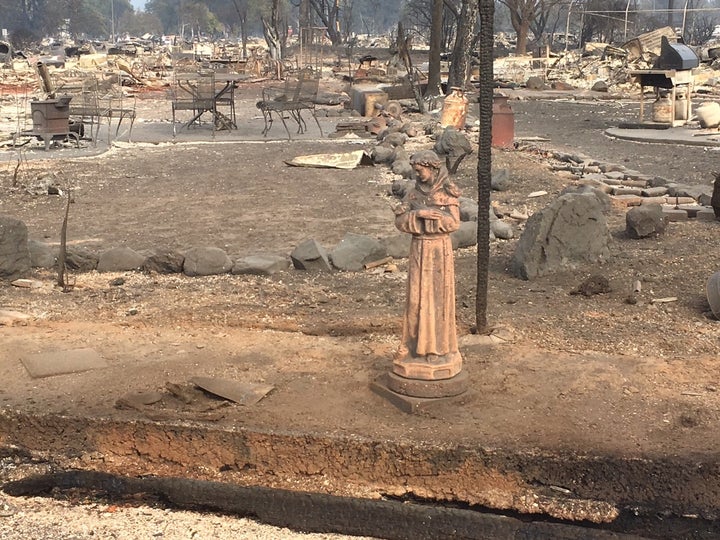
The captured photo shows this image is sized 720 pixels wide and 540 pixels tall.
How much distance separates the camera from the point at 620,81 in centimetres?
3189

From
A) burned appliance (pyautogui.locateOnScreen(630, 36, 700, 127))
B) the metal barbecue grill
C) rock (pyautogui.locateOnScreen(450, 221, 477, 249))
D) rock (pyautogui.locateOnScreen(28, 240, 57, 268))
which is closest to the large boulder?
rock (pyautogui.locateOnScreen(450, 221, 477, 249))

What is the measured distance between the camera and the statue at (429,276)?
5.56 metres

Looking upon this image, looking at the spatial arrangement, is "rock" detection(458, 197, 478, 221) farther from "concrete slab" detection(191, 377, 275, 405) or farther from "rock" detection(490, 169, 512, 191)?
"concrete slab" detection(191, 377, 275, 405)

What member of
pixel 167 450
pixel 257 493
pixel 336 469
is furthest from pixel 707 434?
pixel 167 450

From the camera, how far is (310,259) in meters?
8.66

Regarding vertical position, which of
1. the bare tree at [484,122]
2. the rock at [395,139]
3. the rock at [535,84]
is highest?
the bare tree at [484,122]

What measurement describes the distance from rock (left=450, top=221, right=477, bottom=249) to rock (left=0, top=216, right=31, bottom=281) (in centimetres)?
400

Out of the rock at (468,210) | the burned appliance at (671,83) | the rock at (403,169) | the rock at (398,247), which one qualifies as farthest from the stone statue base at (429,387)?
the burned appliance at (671,83)

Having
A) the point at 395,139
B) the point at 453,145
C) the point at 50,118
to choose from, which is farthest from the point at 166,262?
the point at 395,139

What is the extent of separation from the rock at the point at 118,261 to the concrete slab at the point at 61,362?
2294 millimetres

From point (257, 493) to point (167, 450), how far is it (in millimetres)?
675

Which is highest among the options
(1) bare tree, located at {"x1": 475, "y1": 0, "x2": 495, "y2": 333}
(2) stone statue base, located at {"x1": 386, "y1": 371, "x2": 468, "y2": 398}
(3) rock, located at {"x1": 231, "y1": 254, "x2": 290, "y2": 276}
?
(1) bare tree, located at {"x1": 475, "y1": 0, "x2": 495, "y2": 333}

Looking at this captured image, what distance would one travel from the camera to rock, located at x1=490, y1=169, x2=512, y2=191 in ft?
41.7

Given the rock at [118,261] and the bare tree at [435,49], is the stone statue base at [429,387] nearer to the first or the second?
the rock at [118,261]
